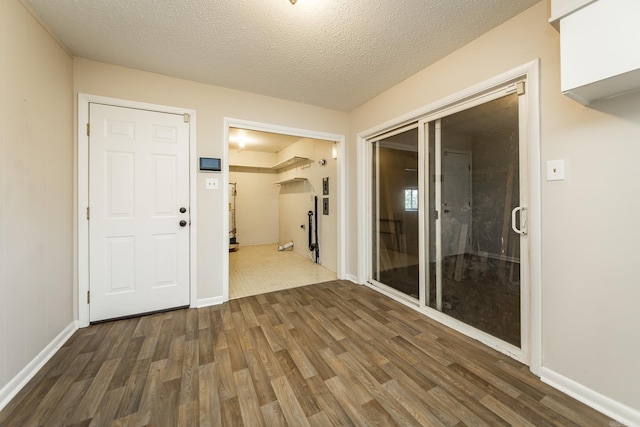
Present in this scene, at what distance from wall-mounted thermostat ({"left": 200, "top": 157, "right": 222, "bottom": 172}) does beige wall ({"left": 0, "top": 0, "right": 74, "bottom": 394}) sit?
104cm

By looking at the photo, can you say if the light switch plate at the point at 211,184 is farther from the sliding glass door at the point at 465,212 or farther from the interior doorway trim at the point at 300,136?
the sliding glass door at the point at 465,212

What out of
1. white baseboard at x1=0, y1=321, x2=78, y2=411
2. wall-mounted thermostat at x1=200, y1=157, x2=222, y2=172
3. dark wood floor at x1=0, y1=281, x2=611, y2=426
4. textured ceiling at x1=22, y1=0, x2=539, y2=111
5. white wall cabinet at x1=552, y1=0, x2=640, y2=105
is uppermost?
textured ceiling at x1=22, y1=0, x2=539, y2=111

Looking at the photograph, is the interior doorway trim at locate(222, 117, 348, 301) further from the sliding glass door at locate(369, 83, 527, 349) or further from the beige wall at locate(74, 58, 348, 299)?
the sliding glass door at locate(369, 83, 527, 349)

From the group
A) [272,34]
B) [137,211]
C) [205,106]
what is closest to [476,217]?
[272,34]

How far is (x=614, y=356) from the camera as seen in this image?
1266mm

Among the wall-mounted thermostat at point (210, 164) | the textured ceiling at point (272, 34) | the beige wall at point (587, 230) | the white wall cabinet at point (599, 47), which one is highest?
the textured ceiling at point (272, 34)

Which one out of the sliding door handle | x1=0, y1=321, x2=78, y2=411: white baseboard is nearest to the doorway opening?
x1=0, y1=321, x2=78, y2=411: white baseboard

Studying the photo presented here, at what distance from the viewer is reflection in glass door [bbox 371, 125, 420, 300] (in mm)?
2562

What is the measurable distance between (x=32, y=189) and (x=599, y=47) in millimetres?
3352

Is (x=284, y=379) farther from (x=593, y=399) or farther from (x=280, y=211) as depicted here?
(x=280, y=211)

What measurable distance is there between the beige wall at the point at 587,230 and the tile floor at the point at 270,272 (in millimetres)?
2504

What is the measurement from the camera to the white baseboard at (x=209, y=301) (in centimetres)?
258

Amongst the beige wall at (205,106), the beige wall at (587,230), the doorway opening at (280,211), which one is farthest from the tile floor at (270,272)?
the beige wall at (587,230)

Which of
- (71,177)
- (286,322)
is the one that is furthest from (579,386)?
(71,177)
